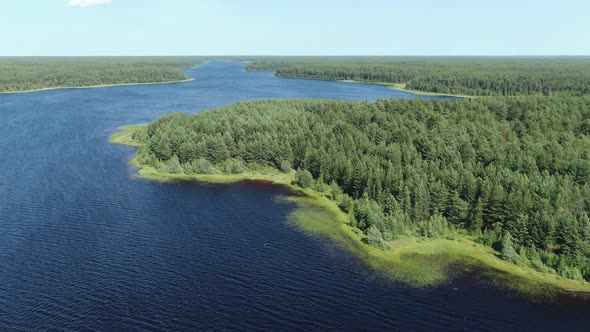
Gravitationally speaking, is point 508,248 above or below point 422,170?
below

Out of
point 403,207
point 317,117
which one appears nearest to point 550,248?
point 403,207

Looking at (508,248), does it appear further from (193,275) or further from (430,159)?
(193,275)

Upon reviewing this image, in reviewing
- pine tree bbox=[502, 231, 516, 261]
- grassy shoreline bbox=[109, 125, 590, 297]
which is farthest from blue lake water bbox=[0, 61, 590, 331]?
pine tree bbox=[502, 231, 516, 261]

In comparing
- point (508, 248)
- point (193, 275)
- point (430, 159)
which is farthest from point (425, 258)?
point (193, 275)

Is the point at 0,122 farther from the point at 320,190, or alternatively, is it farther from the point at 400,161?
the point at 400,161

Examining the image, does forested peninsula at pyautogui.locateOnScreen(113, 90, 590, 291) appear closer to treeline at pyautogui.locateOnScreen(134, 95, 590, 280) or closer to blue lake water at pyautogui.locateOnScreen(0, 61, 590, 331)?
treeline at pyautogui.locateOnScreen(134, 95, 590, 280)
